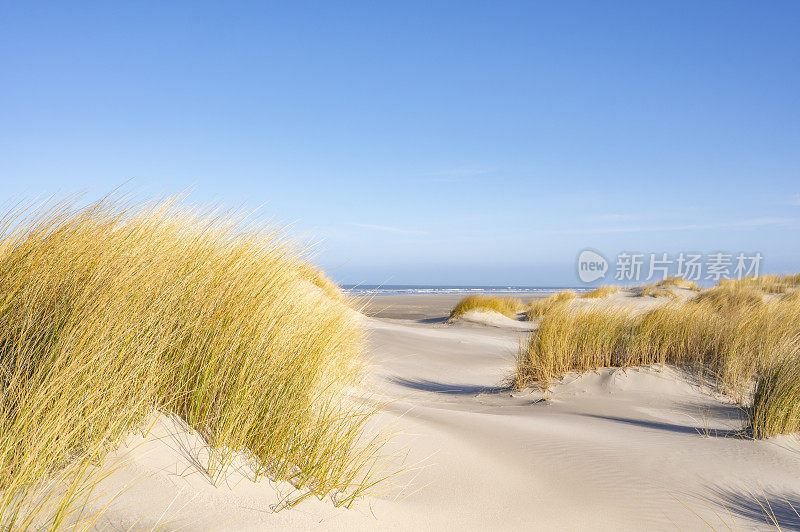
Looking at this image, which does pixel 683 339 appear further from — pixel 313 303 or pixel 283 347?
pixel 283 347

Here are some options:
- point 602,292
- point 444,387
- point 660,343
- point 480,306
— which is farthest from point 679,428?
point 602,292

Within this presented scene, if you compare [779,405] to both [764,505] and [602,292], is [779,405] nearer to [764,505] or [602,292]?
[764,505]

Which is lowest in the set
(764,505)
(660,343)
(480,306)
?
(480,306)

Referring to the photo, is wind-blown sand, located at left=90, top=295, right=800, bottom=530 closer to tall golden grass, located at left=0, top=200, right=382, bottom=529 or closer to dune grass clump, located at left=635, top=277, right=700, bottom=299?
tall golden grass, located at left=0, top=200, right=382, bottom=529

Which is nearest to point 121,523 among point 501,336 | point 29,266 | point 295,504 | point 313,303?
point 295,504

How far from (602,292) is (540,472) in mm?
16991

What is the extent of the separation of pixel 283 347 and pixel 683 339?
16.8 ft

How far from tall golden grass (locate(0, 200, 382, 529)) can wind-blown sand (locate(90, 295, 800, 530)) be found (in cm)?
13

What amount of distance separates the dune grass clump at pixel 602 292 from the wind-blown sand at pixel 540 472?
1303 centimetres

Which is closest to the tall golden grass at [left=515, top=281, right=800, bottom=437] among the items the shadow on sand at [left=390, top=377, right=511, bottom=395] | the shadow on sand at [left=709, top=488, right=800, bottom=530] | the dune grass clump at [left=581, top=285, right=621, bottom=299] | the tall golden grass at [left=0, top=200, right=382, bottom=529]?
the shadow on sand at [left=390, top=377, right=511, bottom=395]

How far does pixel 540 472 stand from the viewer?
3.13 m

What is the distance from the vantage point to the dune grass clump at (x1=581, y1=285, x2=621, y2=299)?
1813 centimetres

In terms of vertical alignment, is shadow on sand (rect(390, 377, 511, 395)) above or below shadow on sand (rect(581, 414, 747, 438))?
below

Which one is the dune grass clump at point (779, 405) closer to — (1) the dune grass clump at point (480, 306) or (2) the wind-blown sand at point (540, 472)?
(2) the wind-blown sand at point (540, 472)
